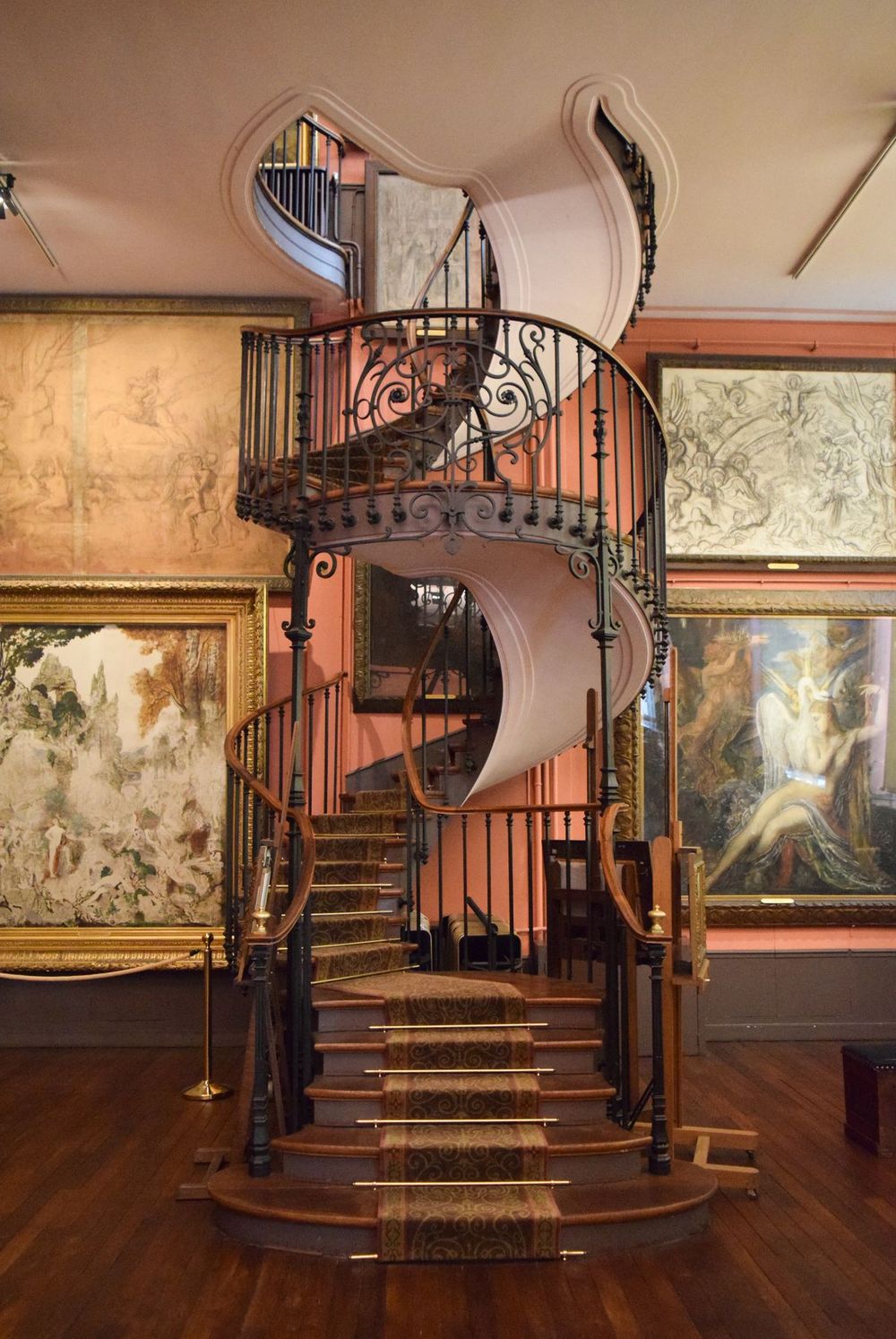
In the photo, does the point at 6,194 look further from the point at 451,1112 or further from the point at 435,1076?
the point at 451,1112

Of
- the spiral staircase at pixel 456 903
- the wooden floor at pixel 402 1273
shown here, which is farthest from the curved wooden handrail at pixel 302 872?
the wooden floor at pixel 402 1273

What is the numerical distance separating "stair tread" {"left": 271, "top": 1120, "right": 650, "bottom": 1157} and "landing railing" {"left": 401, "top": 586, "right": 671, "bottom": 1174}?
15cm

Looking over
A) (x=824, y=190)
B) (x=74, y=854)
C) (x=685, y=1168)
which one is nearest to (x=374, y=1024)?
(x=685, y=1168)

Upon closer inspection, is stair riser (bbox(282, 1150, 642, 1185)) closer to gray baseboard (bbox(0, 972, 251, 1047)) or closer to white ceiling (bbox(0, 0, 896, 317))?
gray baseboard (bbox(0, 972, 251, 1047))

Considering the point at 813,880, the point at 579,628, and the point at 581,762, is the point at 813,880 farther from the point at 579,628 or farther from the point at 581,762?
the point at 579,628

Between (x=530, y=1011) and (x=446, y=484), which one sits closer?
(x=530, y=1011)

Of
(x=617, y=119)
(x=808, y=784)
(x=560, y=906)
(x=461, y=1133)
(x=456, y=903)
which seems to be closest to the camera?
(x=461, y=1133)

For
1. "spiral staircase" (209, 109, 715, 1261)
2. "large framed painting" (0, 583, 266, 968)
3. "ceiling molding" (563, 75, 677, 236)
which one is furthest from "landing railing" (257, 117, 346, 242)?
"large framed painting" (0, 583, 266, 968)

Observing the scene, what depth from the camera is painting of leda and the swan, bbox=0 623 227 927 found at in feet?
23.0

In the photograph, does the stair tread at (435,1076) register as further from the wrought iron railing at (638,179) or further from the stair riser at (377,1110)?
the wrought iron railing at (638,179)

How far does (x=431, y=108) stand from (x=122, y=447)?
10.0 ft

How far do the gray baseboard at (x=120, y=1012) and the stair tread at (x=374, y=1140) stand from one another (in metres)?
2.73

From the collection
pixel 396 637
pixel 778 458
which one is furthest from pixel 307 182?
pixel 778 458

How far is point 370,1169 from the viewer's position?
4164 millimetres
